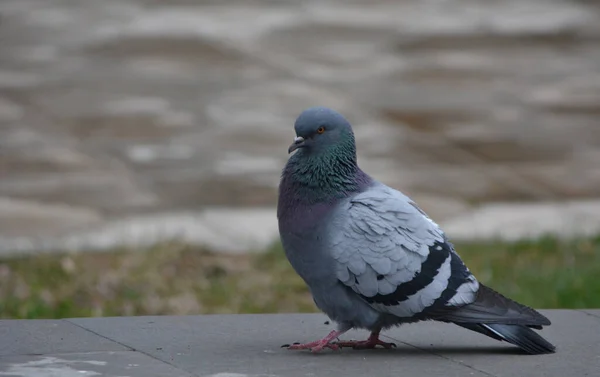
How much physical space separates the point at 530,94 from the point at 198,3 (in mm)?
2623

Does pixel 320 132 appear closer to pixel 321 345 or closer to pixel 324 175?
pixel 324 175

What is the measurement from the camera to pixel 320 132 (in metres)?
4.07

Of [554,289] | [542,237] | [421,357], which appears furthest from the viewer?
[542,237]

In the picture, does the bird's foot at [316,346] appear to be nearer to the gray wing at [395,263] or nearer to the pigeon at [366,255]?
the pigeon at [366,255]

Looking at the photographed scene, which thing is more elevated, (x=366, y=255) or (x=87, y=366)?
(x=366, y=255)

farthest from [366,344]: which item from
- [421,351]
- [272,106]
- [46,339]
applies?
[272,106]

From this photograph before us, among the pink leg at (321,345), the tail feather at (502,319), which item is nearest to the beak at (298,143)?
the pink leg at (321,345)

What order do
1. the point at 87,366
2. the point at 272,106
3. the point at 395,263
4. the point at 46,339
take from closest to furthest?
the point at 87,366
the point at 395,263
the point at 46,339
the point at 272,106

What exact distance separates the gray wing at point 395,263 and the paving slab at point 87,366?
72 centimetres

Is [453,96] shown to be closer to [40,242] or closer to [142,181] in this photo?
[142,181]

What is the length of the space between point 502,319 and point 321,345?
0.65 m

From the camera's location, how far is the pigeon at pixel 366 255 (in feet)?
12.8

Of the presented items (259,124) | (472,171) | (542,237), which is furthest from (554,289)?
(259,124)

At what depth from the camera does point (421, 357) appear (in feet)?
13.3
